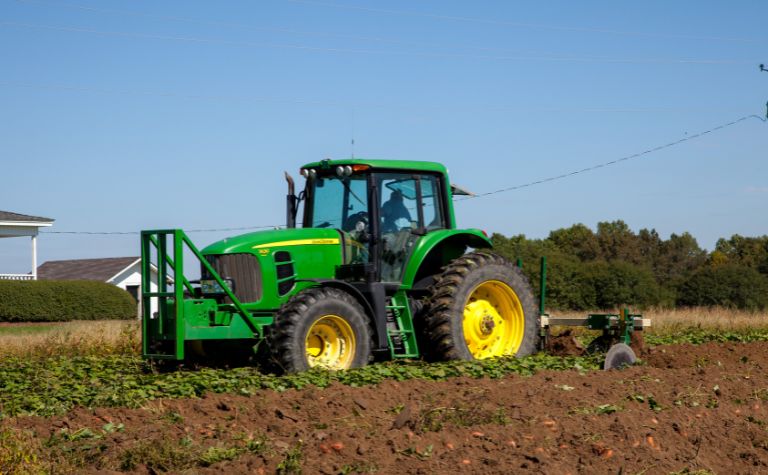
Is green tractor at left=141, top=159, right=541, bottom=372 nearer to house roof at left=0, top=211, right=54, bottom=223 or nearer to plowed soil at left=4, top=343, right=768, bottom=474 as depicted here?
plowed soil at left=4, top=343, right=768, bottom=474

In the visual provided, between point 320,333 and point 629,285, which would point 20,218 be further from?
point 320,333

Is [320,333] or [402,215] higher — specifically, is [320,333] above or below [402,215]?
below

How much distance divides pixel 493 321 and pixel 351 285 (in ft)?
7.76

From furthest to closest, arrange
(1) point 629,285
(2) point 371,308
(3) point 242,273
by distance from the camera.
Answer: (1) point 629,285 → (2) point 371,308 → (3) point 242,273

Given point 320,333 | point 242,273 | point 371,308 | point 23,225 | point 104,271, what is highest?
point 23,225

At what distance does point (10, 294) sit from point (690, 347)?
918 inches

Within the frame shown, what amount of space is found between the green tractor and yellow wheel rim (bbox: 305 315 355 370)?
14 mm

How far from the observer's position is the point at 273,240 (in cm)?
1115

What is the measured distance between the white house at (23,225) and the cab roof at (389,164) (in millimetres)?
24469

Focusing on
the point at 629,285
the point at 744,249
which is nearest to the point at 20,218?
the point at 629,285

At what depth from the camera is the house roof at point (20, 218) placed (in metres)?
34.2

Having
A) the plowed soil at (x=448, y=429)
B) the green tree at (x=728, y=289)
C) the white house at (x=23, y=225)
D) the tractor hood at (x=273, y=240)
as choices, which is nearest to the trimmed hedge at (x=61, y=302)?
the white house at (x=23, y=225)

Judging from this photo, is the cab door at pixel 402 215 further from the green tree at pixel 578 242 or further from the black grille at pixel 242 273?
the green tree at pixel 578 242

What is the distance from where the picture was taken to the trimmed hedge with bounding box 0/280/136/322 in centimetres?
3144
